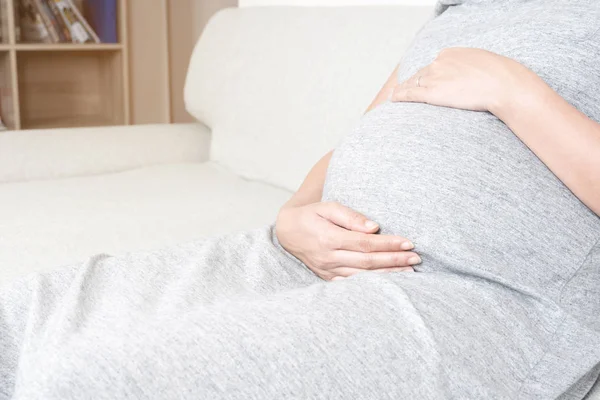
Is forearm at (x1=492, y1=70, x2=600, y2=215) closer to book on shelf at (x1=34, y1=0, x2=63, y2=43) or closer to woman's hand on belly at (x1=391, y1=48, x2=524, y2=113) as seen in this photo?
woman's hand on belly at (x1=391, y1=48, x2=524, y2=113)

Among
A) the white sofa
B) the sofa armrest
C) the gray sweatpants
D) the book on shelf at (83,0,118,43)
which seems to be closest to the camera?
the gray sweatpants

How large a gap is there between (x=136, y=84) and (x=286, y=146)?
1814mm

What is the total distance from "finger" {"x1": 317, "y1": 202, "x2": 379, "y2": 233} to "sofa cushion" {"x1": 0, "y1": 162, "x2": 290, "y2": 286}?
Result: 0.49 m

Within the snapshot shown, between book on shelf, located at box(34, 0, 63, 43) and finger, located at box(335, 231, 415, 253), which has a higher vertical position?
book on shelf, located at box(34, 0, 63, 43)

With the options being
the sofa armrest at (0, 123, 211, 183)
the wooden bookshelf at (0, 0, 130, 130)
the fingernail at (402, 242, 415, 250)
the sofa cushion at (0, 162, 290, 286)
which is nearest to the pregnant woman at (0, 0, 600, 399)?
the fingernail at (402, 242, 415, 250)

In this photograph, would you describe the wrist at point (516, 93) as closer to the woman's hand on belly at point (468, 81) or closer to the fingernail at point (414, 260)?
the woman's hand on belly at point (468, 81)

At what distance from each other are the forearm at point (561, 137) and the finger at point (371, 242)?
0.18m

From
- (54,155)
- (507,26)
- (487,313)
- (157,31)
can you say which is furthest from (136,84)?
(487,313)

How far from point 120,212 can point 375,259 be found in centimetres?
81

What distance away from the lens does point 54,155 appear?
6.22 feet

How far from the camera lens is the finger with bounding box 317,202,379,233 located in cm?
88

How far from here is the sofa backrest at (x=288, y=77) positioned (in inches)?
60.4

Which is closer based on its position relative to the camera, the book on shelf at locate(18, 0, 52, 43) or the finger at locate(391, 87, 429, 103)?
→ the finger at locate(391, 87, 429, 103)

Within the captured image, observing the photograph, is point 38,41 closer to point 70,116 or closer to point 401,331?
point 70,116
